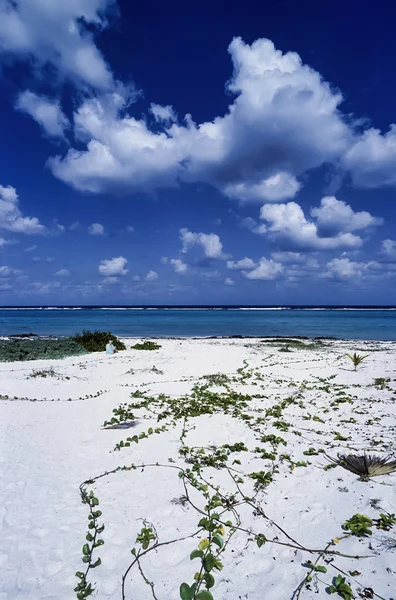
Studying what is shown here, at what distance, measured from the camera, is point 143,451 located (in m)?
6.58

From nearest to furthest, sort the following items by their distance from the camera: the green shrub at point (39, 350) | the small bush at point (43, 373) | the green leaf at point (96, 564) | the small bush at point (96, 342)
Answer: the green leaf at point (96, 564), the small bush at point (43, 373), the green shrub at point (39, 350), the small bush at point (96, 342)

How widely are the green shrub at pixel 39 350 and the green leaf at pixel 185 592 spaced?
60.0 ft

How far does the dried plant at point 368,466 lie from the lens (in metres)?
5.13

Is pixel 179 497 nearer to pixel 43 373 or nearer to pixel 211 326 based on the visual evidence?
pixel 43 373

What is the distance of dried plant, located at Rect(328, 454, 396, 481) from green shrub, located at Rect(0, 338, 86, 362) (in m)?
18.0

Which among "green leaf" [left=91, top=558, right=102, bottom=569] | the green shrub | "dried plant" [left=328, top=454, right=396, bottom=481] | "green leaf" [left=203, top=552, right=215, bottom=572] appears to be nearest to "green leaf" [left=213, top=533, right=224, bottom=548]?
"green leaf" [left=203, top=552, right=215, bottom=572]

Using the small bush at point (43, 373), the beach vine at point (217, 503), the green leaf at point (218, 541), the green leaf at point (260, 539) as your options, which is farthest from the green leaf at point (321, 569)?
the small bush at point (43, 373)

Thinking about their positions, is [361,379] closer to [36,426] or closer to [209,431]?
[209,431]

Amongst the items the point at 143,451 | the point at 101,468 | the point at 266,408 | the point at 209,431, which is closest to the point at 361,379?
the point at 266,408

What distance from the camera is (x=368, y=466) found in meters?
5.20

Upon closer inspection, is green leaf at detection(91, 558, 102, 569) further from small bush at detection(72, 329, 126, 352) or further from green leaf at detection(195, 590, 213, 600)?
small bush at detection(72, 329, 126, 352)

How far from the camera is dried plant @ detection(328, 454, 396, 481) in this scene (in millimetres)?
5133

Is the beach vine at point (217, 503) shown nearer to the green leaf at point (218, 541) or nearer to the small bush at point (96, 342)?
the green leaf at point (218, 541)

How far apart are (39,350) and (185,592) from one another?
64.9ft
